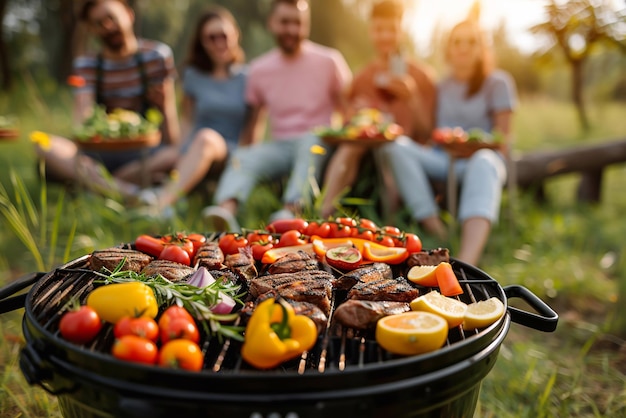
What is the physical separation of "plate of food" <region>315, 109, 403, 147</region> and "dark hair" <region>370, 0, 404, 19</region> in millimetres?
1006

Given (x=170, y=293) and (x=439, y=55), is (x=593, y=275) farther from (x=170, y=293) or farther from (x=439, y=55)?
(x=439, y=55)

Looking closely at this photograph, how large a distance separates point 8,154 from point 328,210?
6.20 meters

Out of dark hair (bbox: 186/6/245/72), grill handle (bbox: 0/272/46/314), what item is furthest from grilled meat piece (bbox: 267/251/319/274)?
dark hair (bbox: 186/6/245/72)

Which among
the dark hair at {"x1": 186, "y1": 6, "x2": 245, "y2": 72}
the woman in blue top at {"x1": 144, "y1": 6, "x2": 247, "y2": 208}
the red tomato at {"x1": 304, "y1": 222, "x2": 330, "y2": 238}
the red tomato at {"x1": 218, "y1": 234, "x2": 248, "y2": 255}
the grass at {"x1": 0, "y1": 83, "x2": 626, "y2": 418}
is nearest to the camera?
the red tomato at {"x1": 218, "y1": 234, "x2": 248, "y2": 255}

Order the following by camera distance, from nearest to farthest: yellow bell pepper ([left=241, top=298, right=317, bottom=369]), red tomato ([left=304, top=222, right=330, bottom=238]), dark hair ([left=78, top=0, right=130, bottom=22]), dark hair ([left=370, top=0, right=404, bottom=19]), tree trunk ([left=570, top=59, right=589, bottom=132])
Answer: yellow bell pepper ([left=241, top=298, right=317, bottom=369])
red tomato ([left=304, top=222, right=330, bottom=238])
dark hair ([left=370, top=0, right=404, bottom=19])
dark hair ([left=78, top=0, right=130, bottom=22])
tree trunk ([left=570, top=59, right=589, bottom=132])

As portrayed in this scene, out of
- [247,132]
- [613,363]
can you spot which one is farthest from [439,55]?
[613,363]

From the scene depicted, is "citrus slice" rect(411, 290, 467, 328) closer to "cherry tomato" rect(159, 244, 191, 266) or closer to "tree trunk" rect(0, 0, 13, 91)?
"cherry tomato" rect(159, 244, 191, 266)

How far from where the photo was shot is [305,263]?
1901 mm

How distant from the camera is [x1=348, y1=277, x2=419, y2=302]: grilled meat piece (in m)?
1.68

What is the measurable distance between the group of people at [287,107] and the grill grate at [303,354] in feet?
6.69

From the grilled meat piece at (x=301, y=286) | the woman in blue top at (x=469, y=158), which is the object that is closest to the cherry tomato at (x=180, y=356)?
the grilled meat piece at (x=301, y=286)

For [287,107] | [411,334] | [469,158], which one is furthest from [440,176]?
[411,334]

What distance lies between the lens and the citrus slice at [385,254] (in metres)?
2.06

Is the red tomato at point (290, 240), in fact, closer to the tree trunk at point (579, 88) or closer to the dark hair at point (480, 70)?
the dark hair at point (480, 70)
